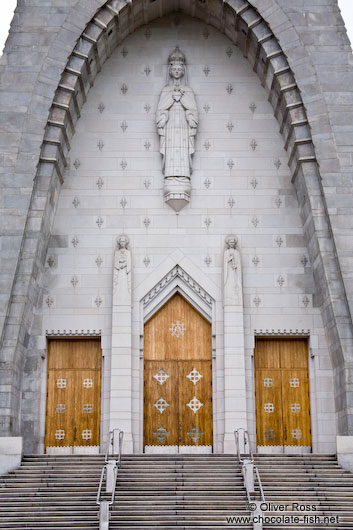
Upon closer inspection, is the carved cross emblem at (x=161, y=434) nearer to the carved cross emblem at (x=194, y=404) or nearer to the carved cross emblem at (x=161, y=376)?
the carved cross emblem at (x=194, y=404)

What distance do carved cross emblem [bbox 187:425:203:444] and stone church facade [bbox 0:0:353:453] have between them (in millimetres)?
33

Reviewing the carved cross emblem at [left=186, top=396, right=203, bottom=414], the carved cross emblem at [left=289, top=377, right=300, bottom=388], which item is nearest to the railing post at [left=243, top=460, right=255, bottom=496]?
the carved cross emblem at [left=186, top=396, right=203, bottom=414]

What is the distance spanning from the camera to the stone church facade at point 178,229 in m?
19.0

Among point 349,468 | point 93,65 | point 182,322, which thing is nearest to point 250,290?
point 182,322

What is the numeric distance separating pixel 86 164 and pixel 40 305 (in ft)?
12.5

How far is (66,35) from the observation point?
19.6 m

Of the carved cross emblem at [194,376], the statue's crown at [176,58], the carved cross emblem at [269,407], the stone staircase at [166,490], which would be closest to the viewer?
the stone staircase at [166,490]

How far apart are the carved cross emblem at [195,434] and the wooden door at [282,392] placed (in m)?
1.39

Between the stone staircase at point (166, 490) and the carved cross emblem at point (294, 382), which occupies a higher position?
the carved cross emblem at point (294, 382)

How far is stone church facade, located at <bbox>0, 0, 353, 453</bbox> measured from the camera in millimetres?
18969

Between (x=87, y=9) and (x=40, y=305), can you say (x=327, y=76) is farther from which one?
(x=40, y=305)

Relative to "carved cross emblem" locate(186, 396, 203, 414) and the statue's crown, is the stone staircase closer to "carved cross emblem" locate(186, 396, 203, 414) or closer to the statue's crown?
"carved cross emblem" locate(186, 396, 203, 414)

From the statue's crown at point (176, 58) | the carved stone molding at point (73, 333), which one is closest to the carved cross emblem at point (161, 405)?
the carved stone molding at point (73, 333)

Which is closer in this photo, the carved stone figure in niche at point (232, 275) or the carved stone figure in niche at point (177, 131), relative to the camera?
the carved stone figure in niche at point (232, 275)
